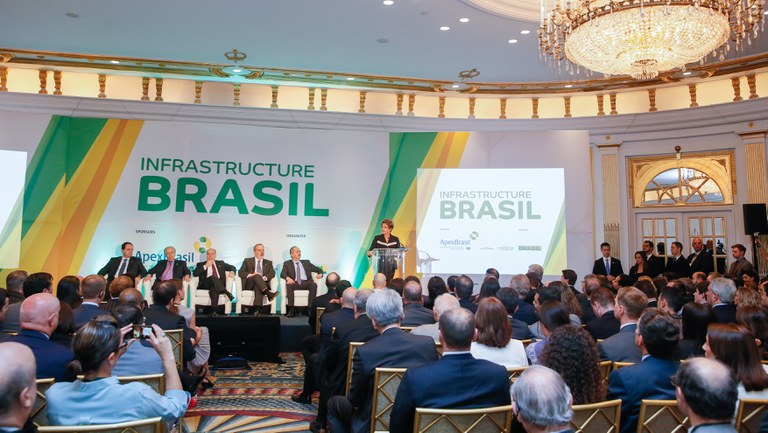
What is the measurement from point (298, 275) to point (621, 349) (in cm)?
708

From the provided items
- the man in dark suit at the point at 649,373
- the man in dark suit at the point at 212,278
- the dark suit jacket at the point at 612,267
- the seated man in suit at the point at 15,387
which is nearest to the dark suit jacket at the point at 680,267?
the dark suit jacket at the point at 612,267

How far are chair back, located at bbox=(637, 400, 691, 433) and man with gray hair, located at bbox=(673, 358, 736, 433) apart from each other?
1.36 ft

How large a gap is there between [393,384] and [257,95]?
28.7 feet

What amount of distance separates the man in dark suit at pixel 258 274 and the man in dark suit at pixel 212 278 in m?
0.32

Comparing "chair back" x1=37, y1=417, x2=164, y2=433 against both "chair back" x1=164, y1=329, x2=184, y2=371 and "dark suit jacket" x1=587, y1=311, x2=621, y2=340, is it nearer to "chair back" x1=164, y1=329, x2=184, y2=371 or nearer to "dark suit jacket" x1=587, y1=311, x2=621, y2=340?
"chair back" x1=164, y1=329, x2=184, y2=371

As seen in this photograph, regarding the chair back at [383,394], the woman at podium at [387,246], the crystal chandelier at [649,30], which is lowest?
the chair back at [383,394]

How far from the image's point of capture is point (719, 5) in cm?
552

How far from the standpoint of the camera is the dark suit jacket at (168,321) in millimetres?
3902

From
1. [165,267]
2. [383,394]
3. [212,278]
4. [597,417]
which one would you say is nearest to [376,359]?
[383,394]

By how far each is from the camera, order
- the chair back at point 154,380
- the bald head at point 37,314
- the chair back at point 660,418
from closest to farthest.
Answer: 1. the chair back at point 660,418
2. the chair back at point 154,380
3. the bald head at point 37,314

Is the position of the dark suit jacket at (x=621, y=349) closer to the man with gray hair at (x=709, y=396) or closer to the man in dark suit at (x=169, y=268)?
the man with gray hair at (x=709, y=396)

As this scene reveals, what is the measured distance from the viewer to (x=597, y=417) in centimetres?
208

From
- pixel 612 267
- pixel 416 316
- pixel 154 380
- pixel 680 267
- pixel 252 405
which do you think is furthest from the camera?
pixel 612 267

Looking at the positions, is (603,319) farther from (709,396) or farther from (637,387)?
(709,396)
